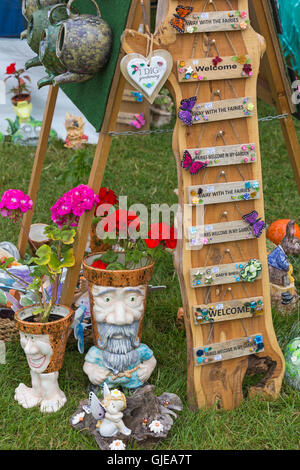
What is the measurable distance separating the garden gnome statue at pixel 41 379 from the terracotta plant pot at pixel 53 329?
1 centimetres

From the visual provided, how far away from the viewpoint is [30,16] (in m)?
2.72

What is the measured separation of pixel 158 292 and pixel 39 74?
11.0ft

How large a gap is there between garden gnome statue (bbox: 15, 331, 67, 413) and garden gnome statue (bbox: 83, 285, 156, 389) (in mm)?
149

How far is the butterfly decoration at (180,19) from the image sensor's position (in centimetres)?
202

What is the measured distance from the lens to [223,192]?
2.18 meters

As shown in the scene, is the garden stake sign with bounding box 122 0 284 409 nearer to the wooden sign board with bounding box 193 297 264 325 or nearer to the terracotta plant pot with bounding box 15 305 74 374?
the wooden sign board with bounding box 193 297 264 325

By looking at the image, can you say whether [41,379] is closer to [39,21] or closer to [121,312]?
[121,312]

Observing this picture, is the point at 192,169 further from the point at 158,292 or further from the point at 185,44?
the point at 158,292

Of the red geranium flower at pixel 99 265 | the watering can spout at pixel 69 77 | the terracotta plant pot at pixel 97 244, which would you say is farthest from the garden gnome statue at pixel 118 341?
the watering can spout at pixel 69 77

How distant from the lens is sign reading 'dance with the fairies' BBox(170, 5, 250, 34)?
79.9 inches

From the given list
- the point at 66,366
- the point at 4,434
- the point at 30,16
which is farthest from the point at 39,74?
the point at 4,434

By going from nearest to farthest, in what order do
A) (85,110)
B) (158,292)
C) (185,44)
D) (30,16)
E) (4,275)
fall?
1. (185,44)
2. (85,110)
3. (30,16)
4. (4,275)
5. (158,292)

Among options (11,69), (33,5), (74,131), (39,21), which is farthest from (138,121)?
(39,21)

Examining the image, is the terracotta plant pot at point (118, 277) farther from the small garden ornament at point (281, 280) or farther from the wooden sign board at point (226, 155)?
the small garden ornament at point (281, 280)
